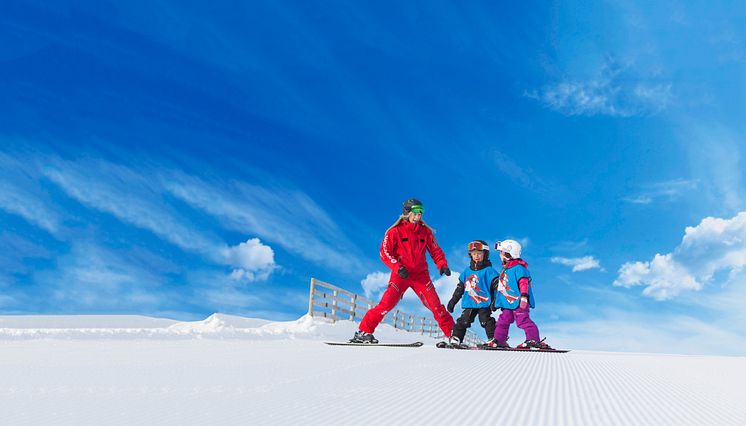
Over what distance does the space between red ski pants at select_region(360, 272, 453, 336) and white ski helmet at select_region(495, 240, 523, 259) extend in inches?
45.1

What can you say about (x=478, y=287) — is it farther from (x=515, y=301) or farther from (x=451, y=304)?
(x=515, y=301)

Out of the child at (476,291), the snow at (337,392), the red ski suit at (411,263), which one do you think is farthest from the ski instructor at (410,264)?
the snow at (337,392)

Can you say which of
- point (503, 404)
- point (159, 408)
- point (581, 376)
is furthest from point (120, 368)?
point (581, 376)

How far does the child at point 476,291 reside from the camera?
25.3 ft

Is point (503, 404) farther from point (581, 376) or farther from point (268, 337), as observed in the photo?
point (268, 337)

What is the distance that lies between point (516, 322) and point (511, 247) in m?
1.04

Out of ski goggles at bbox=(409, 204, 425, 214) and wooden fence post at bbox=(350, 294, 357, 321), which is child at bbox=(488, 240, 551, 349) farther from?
wooden fence post at bbox=(350, 294, 357, 321)

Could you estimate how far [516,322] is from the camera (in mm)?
7395

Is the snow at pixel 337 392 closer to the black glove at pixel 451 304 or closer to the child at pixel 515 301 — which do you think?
the child at pixel 515 301

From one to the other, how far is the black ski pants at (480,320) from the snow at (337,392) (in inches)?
142

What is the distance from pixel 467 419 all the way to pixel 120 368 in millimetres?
2247

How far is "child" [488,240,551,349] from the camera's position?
23.7 feet

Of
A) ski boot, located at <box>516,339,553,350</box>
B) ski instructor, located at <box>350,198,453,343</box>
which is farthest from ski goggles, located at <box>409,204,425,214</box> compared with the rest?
ski boot, located at <box>516,339,553,350</box>

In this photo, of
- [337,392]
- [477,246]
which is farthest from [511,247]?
[337,392]
